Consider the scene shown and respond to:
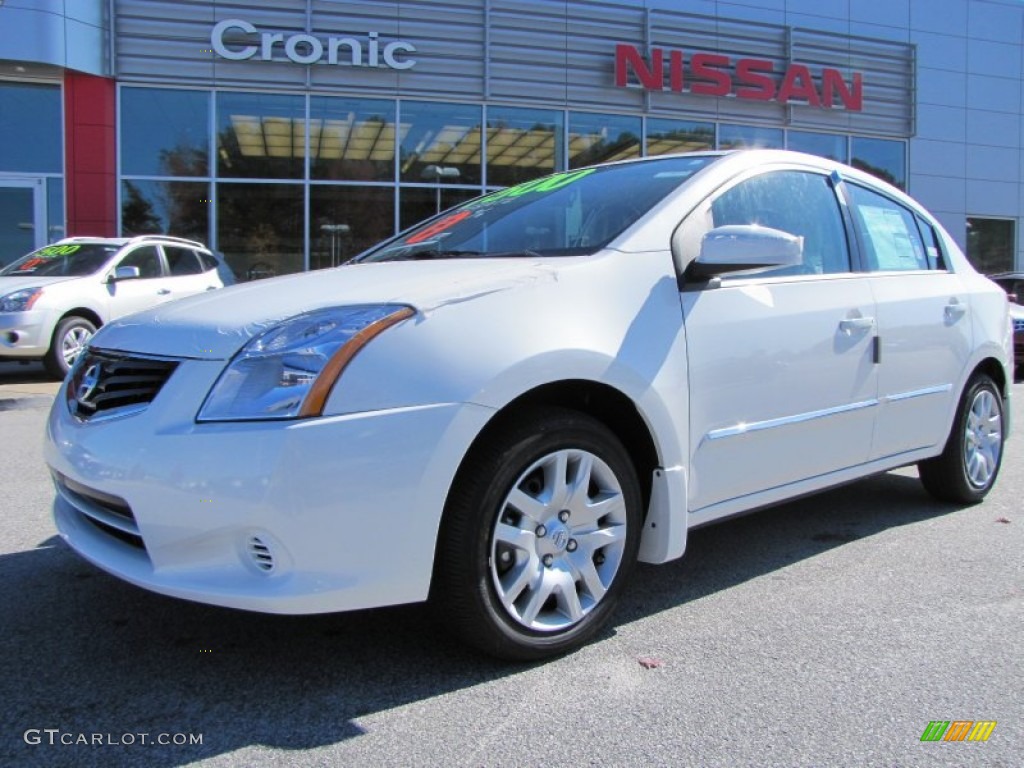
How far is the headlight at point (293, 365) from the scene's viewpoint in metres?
2.27

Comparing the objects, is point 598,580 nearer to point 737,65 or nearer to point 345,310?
point 345,310

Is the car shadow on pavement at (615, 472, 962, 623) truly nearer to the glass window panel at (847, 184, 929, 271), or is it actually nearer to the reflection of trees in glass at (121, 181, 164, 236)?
the glass window panel at (847, 184, 929, 271)

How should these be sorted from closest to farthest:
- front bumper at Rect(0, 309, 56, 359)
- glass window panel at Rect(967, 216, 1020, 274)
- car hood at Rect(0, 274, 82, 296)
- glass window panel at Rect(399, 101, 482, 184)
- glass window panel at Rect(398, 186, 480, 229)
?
front bumper at Rect(0, 309, 56, 359) → car hood at Rect(0, 274, 82, 296) → glass window panel at Rect(399, 101, 482, 184) → glass window panel at Rect(398, 186, 480, 229) → glass window panel at Rect(967, 216, 1020, 274)

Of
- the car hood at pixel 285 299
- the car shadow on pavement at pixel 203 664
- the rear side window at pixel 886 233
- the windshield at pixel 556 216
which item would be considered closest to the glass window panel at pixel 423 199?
the rear side window at pixel 886 233

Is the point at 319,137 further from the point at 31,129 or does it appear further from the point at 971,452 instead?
the point at 971,452

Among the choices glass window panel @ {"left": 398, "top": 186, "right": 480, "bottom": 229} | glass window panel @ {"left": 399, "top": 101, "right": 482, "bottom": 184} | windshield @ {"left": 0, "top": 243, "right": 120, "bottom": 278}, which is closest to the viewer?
windshield @ {"left": 0, "top": 243, "right": 120, "bottom": 278}

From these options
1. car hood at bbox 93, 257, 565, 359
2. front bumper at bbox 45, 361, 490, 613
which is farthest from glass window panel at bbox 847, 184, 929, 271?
front bumper at bbox 45, 361, 490, 613

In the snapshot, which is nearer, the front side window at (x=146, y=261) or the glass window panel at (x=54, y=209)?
the front side window at (x=146, y=261)

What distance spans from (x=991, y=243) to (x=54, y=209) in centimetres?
1924

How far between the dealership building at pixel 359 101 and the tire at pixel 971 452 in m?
11.8

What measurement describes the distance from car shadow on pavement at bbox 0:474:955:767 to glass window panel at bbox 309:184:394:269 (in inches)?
470

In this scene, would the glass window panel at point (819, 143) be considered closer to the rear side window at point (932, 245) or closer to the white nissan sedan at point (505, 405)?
the rear side window at point (932, 245)

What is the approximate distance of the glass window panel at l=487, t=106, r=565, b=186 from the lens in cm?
1562

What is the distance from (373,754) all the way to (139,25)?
14.7 metres
